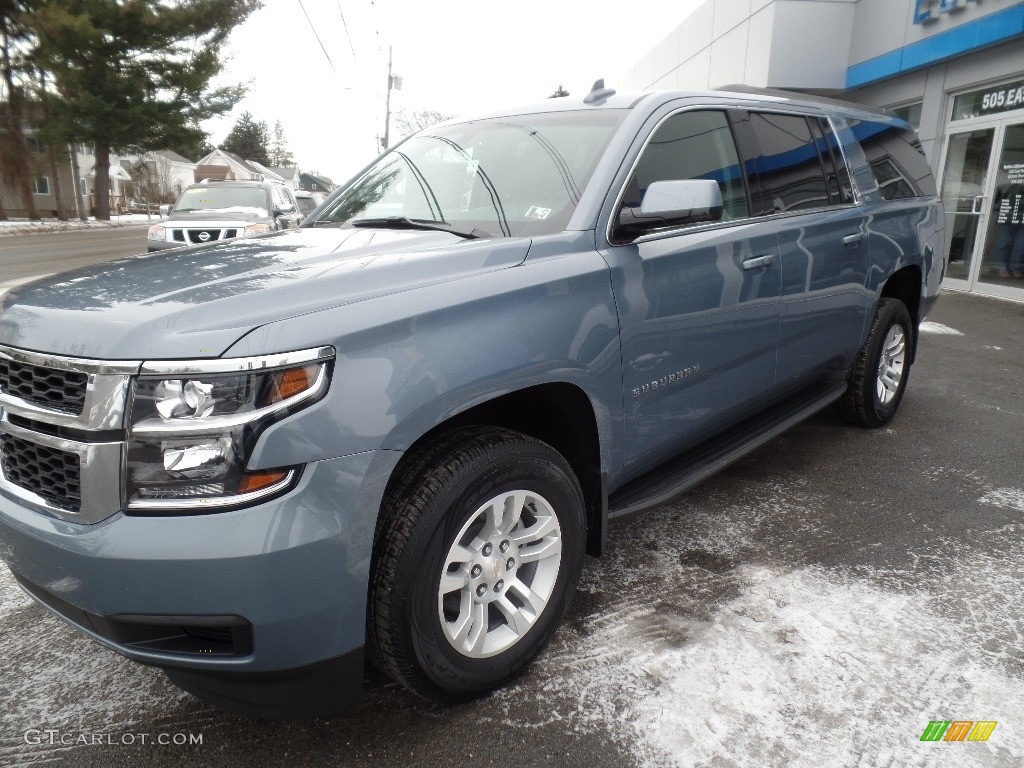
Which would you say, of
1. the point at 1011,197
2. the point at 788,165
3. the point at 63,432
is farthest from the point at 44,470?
the point at 1011,197

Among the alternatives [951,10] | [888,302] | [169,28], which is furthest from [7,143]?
[888,302]

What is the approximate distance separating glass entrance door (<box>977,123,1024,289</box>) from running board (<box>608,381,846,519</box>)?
8293 millimetres

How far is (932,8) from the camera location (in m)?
11.0

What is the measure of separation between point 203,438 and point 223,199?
455 inches

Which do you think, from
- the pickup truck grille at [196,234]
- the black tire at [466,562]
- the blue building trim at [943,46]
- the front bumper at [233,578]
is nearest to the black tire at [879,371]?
the black tire at [466,562]

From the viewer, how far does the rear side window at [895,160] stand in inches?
163

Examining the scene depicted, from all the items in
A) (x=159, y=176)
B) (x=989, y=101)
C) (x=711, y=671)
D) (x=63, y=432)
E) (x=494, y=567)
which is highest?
(x=159, y=176)

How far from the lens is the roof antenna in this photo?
2.94m

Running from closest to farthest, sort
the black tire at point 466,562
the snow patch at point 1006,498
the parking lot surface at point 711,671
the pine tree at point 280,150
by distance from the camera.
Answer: the black tire at point 466,562
the parking lot surface at point 711,671
the snow patch at point 1006,498
the pine tree at point 280,150

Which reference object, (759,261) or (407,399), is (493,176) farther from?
(407,399)

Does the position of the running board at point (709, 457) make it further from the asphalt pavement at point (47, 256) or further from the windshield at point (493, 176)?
the asphalt pavement at point (47, 256)

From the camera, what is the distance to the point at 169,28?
3384 cm

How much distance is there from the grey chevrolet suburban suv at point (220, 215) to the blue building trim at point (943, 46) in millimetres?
9649

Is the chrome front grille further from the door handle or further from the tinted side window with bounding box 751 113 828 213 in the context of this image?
the tinted side window with bounding box 751 113 828 213
